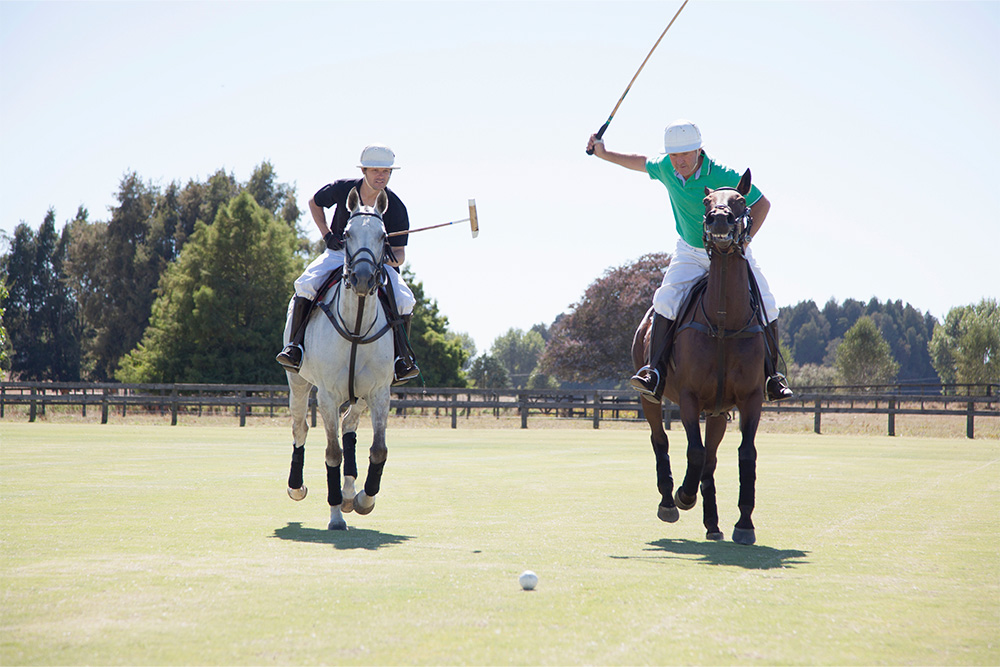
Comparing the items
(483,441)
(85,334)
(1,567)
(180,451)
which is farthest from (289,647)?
(85,334)

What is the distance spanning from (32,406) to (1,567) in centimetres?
2839

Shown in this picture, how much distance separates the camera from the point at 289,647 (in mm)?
3480

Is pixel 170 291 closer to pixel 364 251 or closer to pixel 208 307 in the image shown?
pixel 208 307

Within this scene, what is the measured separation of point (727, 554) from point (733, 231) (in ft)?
7.57

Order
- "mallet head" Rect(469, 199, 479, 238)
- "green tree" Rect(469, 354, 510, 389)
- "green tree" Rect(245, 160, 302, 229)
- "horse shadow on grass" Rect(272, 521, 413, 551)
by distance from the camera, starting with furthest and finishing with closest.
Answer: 1. "green tree" Rect(469, 354, 510, 389)
2. "green tree" Rect(245, 160, 302, 229)
3. "mallet head" Rect(469, 199, 479, 238)
4. "horse shadow on grass" Rect(272, 521, 413, 551)

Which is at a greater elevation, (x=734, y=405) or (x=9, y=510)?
(x=734, y=405)

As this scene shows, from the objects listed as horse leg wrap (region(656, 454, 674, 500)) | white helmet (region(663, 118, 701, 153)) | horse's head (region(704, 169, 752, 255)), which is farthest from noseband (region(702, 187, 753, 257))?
horse leg wrap (region(656, 454, 674, 500))

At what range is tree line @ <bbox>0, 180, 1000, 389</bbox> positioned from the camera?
4862cm

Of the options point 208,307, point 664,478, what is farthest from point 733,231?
point 208,307

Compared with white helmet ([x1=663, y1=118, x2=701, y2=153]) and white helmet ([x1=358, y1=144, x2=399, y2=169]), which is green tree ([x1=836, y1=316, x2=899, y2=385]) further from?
white helmet ([x1=358, y1=144, x2=399, y2=169])

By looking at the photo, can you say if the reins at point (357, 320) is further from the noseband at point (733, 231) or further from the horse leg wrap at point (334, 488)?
the noseband at point (733, 231)

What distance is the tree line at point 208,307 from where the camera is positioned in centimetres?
4862

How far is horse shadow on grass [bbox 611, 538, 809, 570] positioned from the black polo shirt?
12.3 feet

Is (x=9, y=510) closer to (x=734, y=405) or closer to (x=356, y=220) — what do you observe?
(x=356, y=220)
